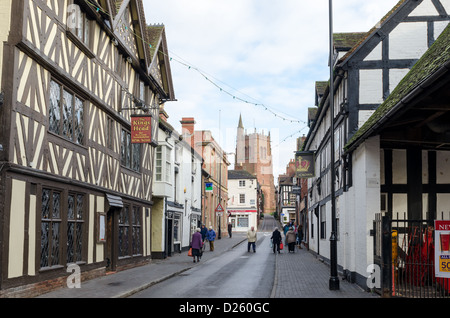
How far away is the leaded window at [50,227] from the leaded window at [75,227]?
0.75 m

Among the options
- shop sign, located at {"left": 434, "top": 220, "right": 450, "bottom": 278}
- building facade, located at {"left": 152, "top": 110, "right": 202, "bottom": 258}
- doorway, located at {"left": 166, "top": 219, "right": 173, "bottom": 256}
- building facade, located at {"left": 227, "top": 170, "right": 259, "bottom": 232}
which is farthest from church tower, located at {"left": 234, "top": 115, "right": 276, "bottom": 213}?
shop sign, located at {"left": 434, "top": 220, "right": 450, "bottom": 278}

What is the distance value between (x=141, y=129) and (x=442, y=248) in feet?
36.8

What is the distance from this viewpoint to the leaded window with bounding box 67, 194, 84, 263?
14898 mm

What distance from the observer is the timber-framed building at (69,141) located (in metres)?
11.5

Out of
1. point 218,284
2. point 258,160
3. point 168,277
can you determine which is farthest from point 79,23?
point 258,160

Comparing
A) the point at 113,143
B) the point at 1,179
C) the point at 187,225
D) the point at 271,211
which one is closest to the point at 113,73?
the point at 113,143

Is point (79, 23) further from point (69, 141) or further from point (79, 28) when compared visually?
point (69, 141)

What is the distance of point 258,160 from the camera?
421 feet

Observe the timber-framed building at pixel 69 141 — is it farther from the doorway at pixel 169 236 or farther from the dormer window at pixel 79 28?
the doorway at pixel 169 236

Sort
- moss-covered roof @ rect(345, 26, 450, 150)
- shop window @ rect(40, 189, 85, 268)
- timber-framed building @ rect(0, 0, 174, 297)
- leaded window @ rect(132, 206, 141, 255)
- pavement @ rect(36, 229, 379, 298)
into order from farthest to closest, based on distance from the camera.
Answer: leaded window @ rect(132, 206, 141, 255) → shop window @ rect(40, 189, 85, 268) → pavement @ rect(36, 229, 379, 298) → timber-framed building @ rect(0, 0, 174, 297) → moss-covered roof @ rect(345, 26, 450, 150)

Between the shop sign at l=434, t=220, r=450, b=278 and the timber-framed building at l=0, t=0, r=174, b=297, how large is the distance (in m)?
9.18

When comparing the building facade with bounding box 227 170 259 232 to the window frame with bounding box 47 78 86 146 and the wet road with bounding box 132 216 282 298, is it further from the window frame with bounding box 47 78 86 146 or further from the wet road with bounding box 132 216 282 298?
the window frame with bounding box 47 78 86 146
